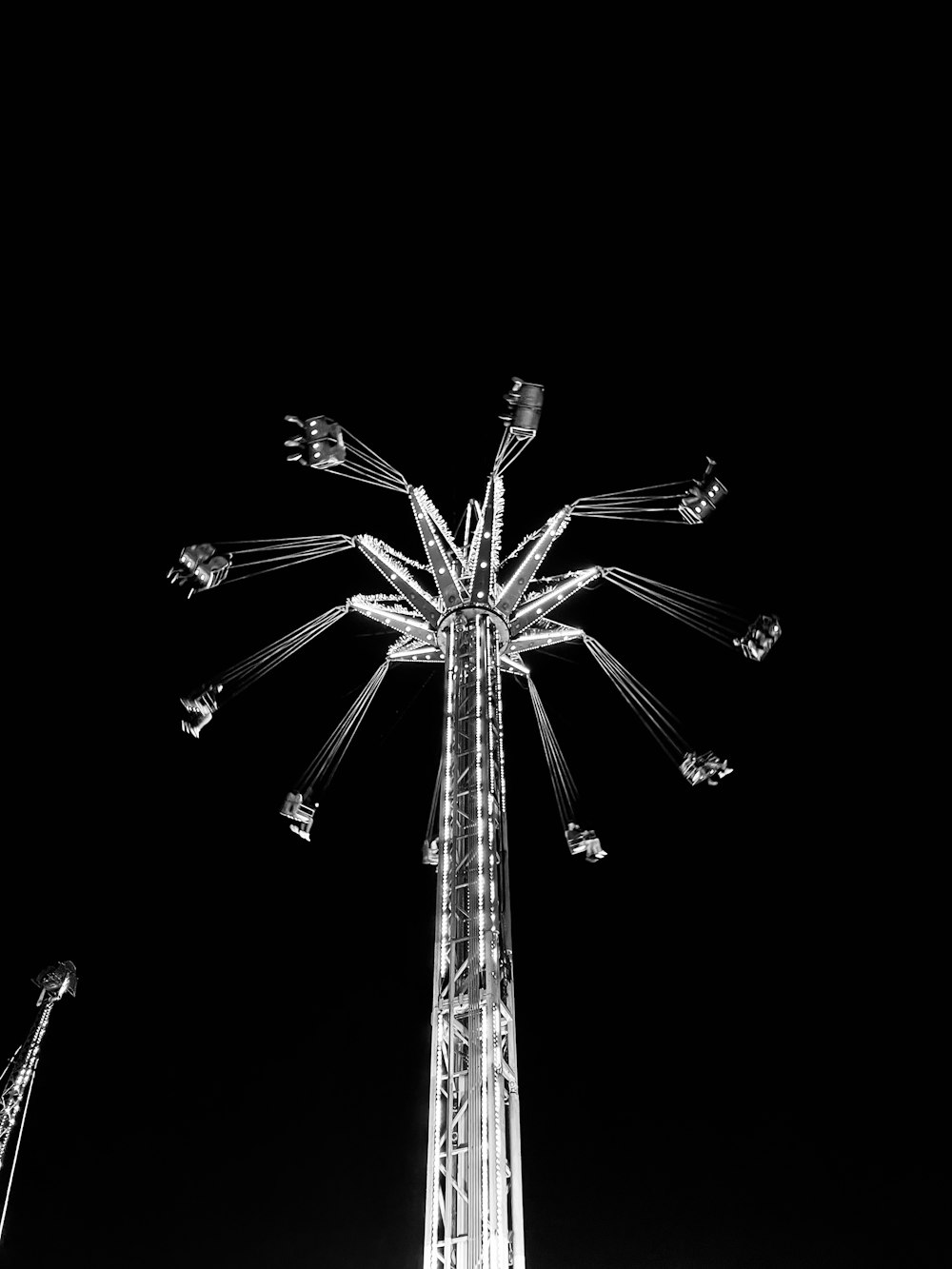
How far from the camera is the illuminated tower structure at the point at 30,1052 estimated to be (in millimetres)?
18844

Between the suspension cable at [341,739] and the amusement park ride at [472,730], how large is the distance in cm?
5

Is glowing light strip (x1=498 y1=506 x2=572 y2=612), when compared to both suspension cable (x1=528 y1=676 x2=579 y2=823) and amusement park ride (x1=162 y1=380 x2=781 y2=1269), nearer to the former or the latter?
amusement park ride (x1=162 y1=380 x2=781 y2=1269)

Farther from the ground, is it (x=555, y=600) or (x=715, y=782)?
(x=555, y=600)

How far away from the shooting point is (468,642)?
14164mm

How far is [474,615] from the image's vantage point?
14.4 metres

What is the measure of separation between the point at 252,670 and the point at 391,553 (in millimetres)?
3845

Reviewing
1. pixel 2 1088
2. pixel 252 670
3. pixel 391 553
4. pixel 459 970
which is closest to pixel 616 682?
pixel 391 553

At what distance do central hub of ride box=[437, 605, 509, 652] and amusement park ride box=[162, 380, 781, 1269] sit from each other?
0.02 metres

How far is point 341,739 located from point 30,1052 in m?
7.97

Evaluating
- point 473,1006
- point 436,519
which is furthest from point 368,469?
point 473,1006

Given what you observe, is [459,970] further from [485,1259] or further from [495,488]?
[495,488]

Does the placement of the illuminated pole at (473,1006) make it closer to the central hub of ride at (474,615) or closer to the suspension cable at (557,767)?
the central hub of ride at (474,615)

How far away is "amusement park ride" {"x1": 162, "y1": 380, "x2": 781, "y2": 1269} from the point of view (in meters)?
10.7

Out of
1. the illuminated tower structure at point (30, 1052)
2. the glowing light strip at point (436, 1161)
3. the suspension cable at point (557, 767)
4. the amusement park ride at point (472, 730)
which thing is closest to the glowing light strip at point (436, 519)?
the amusement park ride at point (472, 730)
